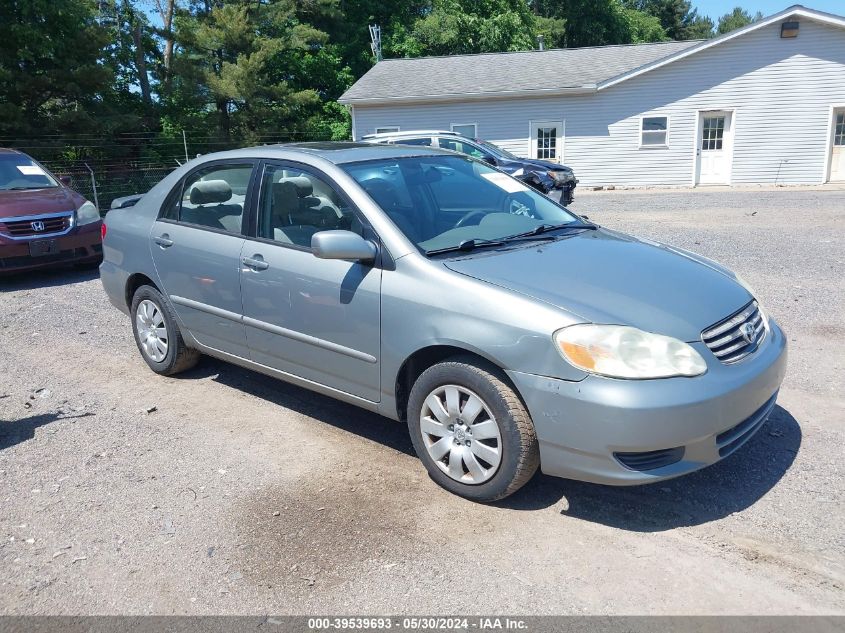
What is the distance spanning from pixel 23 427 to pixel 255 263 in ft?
6.45

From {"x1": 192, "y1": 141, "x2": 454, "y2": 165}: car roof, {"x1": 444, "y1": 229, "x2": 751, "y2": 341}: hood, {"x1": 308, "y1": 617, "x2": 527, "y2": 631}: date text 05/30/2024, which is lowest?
{"x1": 308, "y1": 617, "x2": 527, "y2": 631}: date text 05/30/2024

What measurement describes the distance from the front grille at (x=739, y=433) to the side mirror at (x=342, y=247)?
1.96m

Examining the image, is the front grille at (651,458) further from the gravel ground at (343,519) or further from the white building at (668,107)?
the white building at (668,107)

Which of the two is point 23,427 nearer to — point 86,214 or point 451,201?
point 451,201

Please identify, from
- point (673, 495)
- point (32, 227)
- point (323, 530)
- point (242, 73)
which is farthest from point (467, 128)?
point (323, 530)

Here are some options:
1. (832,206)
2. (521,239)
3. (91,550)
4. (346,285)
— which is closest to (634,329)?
(521,239)

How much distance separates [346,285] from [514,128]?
2141 centimetres

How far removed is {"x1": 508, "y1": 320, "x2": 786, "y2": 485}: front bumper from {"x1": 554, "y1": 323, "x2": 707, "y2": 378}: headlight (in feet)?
0.15

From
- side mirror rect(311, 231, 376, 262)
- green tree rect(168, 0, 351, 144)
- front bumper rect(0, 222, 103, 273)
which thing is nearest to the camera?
side mirror rect(311, 231, 376, 262)

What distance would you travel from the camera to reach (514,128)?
24.3 m

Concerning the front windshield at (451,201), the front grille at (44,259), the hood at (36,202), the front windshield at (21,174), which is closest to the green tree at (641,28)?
the front windshield at (21,174)

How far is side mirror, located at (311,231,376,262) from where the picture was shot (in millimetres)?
3889

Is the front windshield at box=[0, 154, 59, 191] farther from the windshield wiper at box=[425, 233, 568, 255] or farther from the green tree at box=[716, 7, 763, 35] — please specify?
the green tree at box=[716, 7, 763, 35]

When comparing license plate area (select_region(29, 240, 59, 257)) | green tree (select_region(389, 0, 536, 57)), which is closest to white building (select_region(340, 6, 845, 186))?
green tree (select_region(389, 0, 536, 57))
